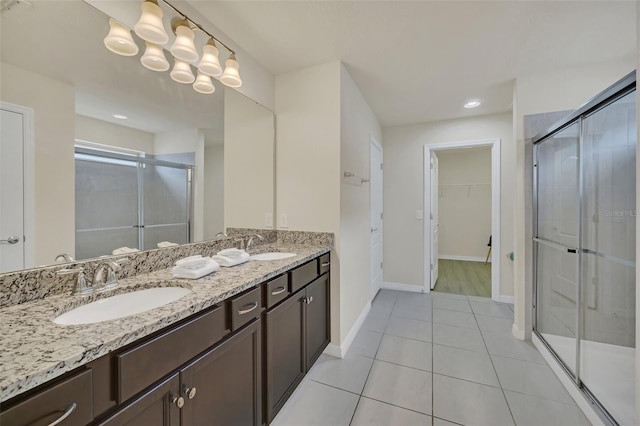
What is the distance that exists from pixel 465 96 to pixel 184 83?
2.71 metres

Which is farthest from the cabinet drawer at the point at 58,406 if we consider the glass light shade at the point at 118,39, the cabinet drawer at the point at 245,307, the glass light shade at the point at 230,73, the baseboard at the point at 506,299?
the baseboard at the point at 506,299

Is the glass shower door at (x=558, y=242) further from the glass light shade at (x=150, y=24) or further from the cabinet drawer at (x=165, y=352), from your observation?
the glass light shade at (x=150, y=24)

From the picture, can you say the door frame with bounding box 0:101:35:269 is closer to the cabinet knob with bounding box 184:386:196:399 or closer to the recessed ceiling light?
the cabinet knob with bounding box 184:386:196:399

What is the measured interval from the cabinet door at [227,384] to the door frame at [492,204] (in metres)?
2.91

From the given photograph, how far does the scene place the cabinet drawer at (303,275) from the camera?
1625 millimetres

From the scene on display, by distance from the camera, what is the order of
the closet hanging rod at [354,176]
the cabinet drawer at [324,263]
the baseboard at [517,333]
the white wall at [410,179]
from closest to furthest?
1. the cabinet drawer at [324,263]
2. the closet hanging rod at [354,176]
3. the baseboard at [517,333]
4. the white wall at [410,179]

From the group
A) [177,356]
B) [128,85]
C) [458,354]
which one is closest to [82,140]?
[128,85]

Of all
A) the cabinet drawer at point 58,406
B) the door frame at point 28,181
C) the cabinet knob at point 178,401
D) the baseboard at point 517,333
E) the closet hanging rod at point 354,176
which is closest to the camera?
the cabinet drawer at point 58,406

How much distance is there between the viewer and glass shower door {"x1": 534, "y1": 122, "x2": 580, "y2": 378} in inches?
70.6

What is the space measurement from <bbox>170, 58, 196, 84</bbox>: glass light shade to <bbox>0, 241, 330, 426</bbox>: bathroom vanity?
1173 mm

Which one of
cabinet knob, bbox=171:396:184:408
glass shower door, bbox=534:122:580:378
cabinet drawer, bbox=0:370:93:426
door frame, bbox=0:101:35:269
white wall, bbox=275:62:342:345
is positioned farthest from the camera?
white wall, bbox=275:62:342:345

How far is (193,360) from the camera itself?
3.16 ft

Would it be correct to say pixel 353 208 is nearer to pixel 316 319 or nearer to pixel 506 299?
pixel 316 319

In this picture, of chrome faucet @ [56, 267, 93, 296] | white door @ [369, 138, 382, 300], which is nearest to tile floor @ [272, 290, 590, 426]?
white door @ [369, 138, 382, 300]
